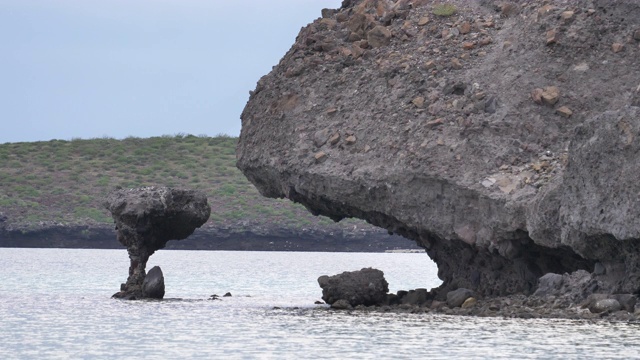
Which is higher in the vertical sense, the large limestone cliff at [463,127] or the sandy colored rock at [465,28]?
the sandy colored rock at [465,28]

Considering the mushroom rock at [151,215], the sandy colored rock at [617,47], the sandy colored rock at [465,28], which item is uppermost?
the sandy colored rock at [465,28]

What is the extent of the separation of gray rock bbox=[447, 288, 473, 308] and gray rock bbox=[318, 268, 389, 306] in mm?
1738

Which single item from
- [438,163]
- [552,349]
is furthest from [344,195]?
[552,349]

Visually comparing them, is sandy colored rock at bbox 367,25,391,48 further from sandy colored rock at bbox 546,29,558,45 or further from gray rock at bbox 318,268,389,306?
gray rock at bbox 318,268,389,306

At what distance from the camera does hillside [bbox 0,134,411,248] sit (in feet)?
365

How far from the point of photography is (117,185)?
397 feet

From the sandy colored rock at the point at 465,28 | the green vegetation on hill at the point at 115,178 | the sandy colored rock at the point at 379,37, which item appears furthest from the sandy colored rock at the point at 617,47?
the green vegetation on hill at the point at 115,178

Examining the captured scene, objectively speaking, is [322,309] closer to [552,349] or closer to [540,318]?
[540,318]

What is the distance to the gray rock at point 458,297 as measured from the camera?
114 feet

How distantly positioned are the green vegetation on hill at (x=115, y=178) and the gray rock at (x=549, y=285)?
263 ft

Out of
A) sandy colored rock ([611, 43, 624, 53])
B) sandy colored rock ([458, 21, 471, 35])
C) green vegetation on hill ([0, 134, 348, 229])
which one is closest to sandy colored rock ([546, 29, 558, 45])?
sandy colored rock ([611, 43, 624, 53])

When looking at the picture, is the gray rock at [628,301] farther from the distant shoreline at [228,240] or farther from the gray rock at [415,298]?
the distant shoreline at [228,240]

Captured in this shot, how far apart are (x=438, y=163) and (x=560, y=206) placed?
446 centimetres

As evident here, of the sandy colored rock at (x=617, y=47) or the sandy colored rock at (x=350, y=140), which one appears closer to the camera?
the sandy colored rock at (x=617, y=47)
